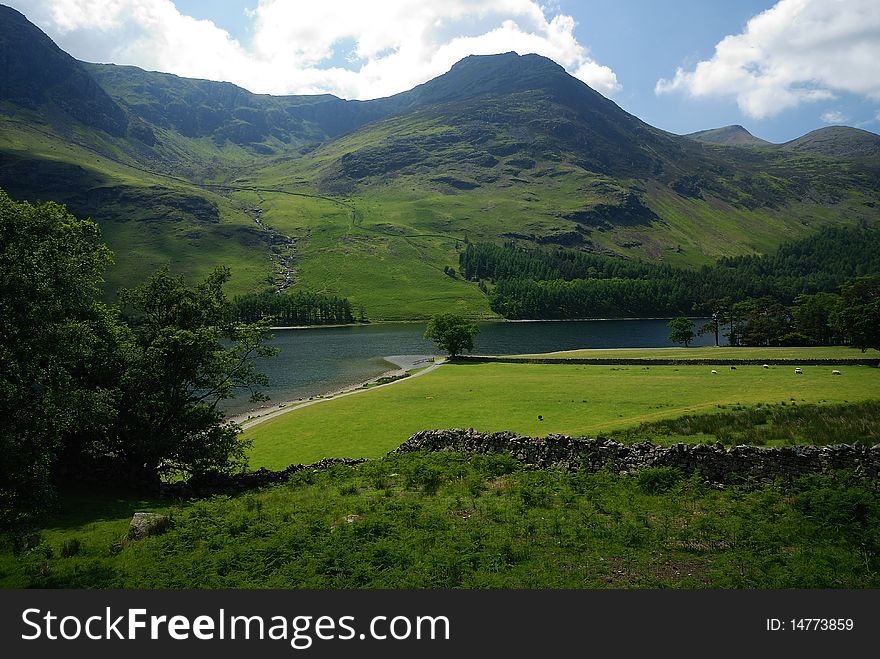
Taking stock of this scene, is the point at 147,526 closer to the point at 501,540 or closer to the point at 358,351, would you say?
the point at 501,540

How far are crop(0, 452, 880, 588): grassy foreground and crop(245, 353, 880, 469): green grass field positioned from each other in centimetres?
1429

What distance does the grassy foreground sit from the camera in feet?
42.9

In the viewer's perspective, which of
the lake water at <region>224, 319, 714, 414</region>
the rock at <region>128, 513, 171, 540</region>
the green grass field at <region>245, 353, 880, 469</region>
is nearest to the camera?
the rock at <region>128, 513, 171, 540</region>

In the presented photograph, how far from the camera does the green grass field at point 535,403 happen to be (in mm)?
40125

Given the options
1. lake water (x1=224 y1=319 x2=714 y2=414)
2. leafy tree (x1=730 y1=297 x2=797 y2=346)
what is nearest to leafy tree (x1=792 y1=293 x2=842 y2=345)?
leafy tree (x1=730 y1=297 x2=797 y2=346)

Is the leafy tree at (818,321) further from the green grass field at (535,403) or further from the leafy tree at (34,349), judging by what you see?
the leafy tree at (34,349)

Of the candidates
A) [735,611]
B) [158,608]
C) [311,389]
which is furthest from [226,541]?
[311,389]

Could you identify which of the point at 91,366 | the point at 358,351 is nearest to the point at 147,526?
the point at 91,366

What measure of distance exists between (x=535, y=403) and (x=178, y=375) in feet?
118

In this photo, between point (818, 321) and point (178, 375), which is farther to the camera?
point (818, 321)

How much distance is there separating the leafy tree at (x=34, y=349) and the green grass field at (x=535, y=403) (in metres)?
18.8

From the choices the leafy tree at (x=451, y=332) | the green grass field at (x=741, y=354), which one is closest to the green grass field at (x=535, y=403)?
the green grass field at (x=741, y=354)

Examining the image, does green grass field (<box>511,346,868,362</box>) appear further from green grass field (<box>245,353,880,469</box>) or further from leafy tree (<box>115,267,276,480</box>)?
leafy tree (<box>115,267,276,480</box>)

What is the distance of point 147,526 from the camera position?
1731 cm
